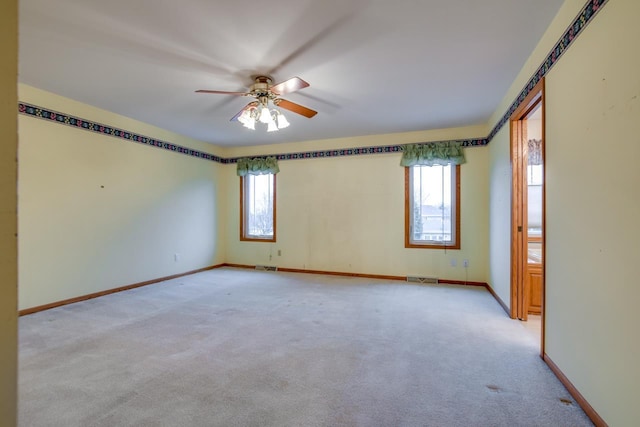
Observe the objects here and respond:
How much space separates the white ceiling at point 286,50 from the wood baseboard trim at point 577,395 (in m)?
2.38

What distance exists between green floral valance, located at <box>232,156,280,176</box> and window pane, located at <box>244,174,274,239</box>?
17 centimetres

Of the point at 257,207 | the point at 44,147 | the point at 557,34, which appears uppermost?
the point at 557,34

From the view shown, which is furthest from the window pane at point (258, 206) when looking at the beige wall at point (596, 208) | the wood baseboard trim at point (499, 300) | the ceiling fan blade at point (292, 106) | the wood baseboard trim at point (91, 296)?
the beige wall at point (596, 208)

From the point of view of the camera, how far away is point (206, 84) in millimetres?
3125

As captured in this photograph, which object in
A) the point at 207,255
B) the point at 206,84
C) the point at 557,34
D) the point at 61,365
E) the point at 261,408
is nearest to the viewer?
the point at 261,408

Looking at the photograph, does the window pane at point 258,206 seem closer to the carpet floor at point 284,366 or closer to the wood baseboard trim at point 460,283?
the carpet floor at point 284,366

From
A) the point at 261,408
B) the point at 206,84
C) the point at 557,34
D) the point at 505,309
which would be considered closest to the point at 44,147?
the point at 206,84

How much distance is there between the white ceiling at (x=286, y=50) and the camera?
2020mm

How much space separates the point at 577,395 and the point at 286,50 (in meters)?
3.05

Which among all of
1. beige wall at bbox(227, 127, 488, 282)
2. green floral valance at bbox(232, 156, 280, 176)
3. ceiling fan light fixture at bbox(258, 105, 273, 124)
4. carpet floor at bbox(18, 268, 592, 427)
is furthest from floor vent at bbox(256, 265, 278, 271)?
ceiling fan light fixture at bbox(258, 105, 273, 124)

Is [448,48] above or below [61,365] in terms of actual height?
above

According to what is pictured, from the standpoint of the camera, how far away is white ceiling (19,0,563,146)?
202 cm

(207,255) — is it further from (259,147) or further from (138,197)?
(259,147)

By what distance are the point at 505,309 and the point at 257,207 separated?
4.40 m
